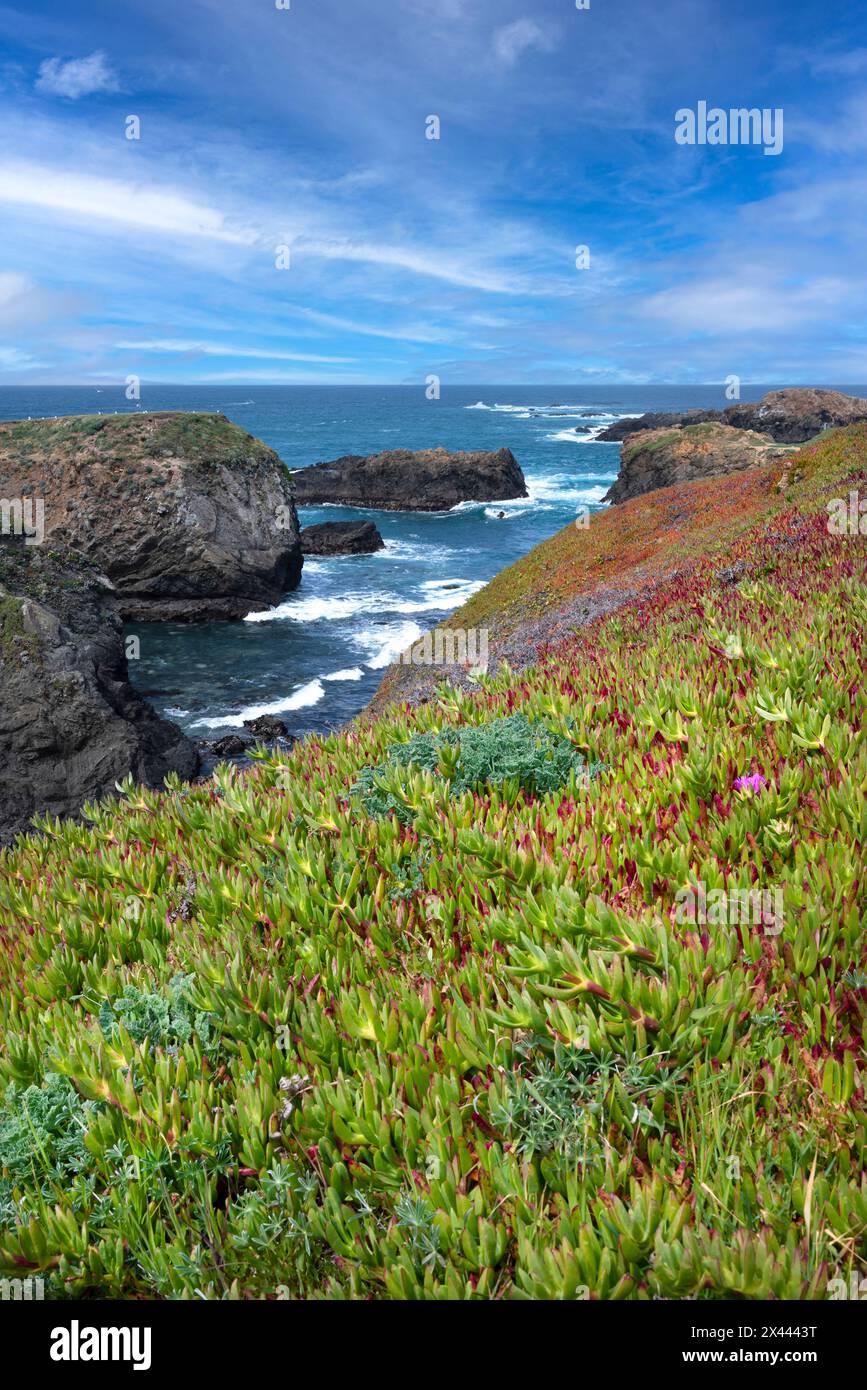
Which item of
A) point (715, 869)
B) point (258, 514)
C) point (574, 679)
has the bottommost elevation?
point (715, 869)

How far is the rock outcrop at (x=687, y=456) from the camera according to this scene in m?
71.4

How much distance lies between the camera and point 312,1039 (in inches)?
111

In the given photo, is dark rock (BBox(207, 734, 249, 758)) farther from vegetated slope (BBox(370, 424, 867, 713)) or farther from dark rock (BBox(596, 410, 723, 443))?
dark rock (BBox(596, 410, 723, 443))

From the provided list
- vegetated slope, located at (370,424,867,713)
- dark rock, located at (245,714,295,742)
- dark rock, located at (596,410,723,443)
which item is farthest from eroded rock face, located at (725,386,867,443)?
dark rock, located at (245,714,295,742)

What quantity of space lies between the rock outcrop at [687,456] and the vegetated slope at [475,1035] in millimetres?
70914

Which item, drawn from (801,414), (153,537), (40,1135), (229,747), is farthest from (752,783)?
(801,414)

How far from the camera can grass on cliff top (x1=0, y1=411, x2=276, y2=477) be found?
52.1 metres

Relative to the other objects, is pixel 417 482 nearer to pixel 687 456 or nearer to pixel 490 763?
pixel 687 456

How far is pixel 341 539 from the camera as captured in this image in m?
66.6

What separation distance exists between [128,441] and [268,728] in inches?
1304
